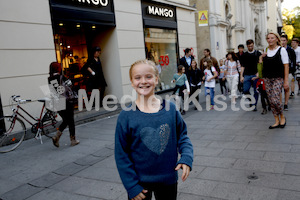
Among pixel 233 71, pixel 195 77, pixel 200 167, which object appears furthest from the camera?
pixel 233 71

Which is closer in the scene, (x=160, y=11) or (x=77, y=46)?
(x=77, y=46)

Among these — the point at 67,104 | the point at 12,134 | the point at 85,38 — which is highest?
the point at 85,38

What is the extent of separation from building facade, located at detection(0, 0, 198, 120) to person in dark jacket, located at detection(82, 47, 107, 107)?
735 mm

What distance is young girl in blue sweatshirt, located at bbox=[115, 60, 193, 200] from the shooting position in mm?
1883

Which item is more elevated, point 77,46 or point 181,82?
point 77,46

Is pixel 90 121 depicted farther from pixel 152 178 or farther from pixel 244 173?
pixel 152 178

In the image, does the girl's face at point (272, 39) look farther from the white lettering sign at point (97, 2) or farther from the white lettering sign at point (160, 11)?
the white lettering sign at point (160, 11)

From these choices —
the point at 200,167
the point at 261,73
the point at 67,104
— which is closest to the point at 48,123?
the point at 67,104

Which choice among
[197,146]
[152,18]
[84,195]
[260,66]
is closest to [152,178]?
[84,195]

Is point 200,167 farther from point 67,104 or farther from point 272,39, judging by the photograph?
point 272,39

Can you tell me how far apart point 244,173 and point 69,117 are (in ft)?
12.3

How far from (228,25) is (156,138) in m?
23.6

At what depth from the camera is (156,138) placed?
189 cm

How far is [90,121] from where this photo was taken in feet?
27.9
